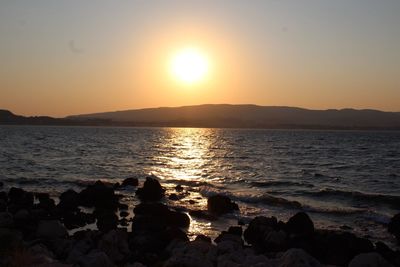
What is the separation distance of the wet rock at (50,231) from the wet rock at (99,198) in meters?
8.87

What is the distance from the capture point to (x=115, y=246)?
16.6m

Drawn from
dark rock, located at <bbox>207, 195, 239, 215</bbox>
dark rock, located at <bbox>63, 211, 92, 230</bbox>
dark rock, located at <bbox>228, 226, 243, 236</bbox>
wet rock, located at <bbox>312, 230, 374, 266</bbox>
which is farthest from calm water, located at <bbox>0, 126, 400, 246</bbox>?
dark rock, located at <bbox>63, 211, 92, 230</bbox>

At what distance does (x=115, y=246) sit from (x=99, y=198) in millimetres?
12294

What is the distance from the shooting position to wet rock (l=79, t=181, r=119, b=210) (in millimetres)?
27984

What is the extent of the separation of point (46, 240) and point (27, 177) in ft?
83.2

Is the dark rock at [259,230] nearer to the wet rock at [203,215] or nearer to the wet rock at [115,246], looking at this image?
the wet rock at [203,215]

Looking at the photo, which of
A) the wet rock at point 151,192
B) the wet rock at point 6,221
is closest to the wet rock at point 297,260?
the wet rock at point 6,221

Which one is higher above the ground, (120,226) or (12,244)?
(12,244)

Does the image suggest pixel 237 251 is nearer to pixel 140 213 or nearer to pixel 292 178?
pixel 140 213

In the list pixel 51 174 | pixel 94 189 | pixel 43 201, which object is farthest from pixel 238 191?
pixel 51 174

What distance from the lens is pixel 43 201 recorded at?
26.5m

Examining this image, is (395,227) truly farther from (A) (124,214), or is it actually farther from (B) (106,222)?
(A) (124,214)

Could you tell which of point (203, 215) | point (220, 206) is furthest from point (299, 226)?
point (220, 206)

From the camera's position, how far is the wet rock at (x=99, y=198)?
1102 inches
